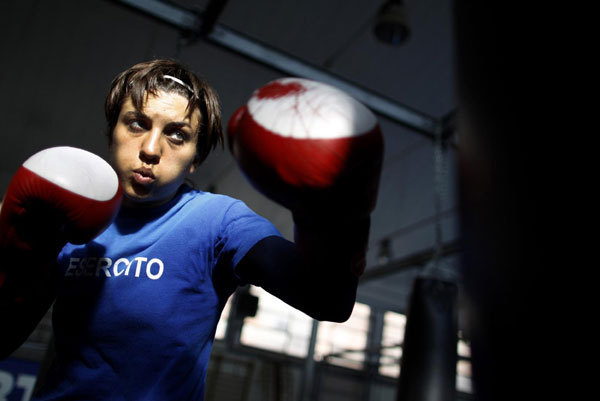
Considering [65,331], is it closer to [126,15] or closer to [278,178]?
[278,178]

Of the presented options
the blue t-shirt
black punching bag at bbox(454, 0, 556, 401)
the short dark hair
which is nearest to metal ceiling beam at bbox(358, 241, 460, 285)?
the short dark hair

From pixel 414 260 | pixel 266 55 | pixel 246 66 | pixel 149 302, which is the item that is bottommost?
pixel 149 302

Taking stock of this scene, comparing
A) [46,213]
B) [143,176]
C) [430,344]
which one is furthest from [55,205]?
[430,344]

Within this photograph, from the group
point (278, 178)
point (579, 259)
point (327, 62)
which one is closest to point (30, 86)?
point (327, 62)

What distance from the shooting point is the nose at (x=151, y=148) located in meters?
0.88

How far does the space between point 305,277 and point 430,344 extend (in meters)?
2.30

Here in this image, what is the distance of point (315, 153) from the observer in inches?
22.3

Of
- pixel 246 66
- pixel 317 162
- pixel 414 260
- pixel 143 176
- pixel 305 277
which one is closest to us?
pixel 317 162

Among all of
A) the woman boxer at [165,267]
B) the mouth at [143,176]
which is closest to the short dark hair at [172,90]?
the woman boxer at [165,267]

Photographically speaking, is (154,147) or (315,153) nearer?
(315,153)

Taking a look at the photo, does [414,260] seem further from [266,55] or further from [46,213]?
[46,213]

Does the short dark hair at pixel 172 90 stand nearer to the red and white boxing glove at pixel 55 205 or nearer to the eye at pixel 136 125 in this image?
the eye at pixel 136 125

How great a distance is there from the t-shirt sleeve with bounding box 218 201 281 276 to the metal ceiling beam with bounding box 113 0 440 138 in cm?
258

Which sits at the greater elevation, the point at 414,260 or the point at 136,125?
the point at 414,260
